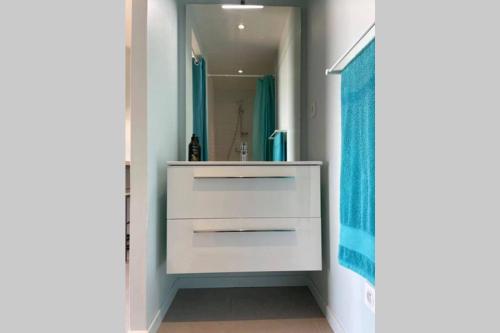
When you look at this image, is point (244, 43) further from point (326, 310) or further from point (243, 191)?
point (326, 310)

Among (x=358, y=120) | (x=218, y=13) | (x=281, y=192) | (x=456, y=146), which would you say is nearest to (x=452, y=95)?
(x=456, y=146)

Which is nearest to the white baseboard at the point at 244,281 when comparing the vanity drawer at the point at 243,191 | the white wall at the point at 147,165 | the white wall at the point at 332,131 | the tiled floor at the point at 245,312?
the tiled floor at the point at 245,312

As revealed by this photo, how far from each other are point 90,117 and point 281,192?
49.7 inches

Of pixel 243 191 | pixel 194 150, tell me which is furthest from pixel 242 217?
pixel 194 150

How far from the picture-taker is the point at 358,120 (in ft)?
3.99

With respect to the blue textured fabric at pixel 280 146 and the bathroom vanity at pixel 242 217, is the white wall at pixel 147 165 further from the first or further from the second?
the blue textured fabric at pixel 280 146

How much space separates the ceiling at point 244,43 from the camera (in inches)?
89.2

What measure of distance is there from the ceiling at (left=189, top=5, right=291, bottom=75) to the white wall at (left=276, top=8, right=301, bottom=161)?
0.05 m

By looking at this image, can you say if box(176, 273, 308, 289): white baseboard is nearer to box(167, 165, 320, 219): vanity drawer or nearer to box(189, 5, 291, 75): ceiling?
box(167, 165, 320, 219): vanity drawer

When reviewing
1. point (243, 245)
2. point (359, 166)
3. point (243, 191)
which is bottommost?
point (243, 245)

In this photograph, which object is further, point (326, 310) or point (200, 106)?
point (200, 106)

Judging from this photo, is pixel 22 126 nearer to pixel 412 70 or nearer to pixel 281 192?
pixel 412 70

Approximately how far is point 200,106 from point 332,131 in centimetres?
101

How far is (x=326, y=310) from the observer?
5.87ft
